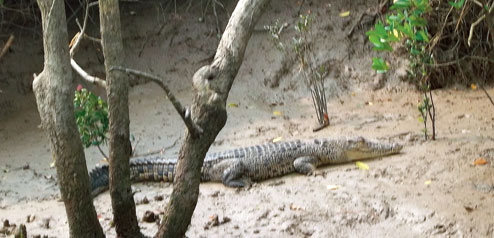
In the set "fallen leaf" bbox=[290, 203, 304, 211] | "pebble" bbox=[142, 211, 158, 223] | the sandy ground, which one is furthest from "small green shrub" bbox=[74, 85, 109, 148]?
"fallen leaf" bbox=[290, 203, 304, 211]

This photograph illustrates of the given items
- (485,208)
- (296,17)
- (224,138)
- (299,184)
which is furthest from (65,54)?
(296,17)

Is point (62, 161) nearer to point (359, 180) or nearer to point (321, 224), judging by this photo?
point (321, 224)

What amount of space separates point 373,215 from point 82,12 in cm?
669

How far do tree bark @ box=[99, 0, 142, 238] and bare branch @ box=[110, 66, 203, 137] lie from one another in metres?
0.21

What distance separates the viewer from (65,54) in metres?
3.99

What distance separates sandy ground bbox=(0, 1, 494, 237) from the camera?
495cm

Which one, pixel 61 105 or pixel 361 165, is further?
pixel 361 165

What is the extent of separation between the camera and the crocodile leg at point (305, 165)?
6430mm

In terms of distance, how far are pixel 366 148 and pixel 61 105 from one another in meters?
3.52

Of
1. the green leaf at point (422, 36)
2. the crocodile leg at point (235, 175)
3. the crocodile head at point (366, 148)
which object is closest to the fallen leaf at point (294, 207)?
the crocodile leg at point (235, 175)

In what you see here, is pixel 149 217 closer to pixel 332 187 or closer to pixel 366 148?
pixel 332 187

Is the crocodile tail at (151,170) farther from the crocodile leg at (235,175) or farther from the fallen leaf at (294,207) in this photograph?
the fallen leaf at (294,207)

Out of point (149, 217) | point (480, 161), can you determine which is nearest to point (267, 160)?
point (149, 217)

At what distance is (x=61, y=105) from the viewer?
3.95 meters
